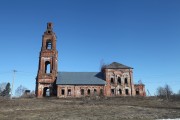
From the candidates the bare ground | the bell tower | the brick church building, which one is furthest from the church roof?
the bare ground

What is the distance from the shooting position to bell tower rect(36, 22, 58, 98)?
45.7 metres

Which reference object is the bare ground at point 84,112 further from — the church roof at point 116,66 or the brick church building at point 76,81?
the church roof at point 116,66

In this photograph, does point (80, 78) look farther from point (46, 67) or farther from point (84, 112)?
point (84, 112)

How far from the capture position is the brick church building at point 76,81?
46125 millimetres

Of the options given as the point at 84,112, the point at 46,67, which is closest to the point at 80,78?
the point at 46,67

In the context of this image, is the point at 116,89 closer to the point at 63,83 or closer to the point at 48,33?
the point at 63,83

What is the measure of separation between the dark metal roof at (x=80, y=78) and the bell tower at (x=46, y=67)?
195cm

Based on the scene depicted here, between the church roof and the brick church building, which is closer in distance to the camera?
the brick church building

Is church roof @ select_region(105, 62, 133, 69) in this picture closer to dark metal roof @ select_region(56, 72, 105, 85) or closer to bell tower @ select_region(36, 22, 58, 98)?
dark metal roof @ select_region(56, 72, 105, 85)

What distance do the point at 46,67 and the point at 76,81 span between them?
7605 millimetres

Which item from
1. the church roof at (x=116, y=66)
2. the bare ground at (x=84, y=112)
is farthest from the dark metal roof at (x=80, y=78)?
the bare ground at (x=84, y=112)

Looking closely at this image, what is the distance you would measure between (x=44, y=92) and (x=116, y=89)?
16266 millimetres

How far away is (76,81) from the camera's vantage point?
4803 cm

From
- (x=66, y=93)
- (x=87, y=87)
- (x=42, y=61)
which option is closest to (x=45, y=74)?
(x=42, y=61)
